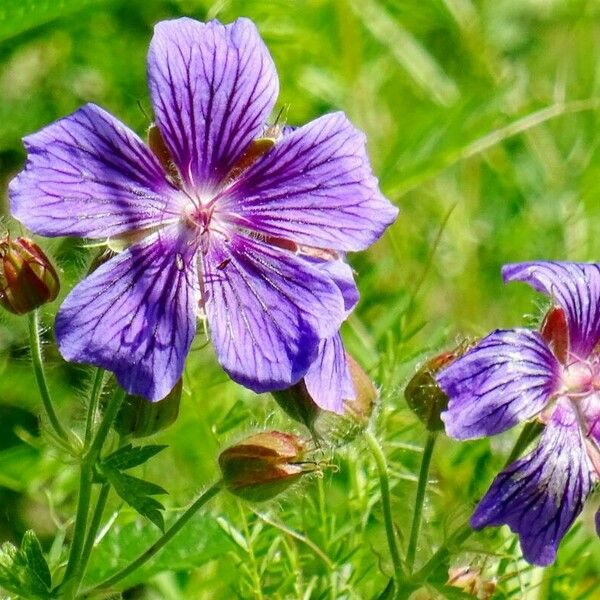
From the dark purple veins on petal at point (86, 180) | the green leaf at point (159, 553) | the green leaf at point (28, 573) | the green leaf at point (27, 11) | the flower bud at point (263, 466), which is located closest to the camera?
the dark purple veins on petal at point (86, 180)

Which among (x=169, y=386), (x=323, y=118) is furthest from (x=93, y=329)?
(x=323, y=118)

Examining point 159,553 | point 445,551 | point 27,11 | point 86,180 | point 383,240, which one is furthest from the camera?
point 383,240

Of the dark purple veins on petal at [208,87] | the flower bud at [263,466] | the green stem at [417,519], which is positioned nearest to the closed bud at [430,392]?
the green stem at [417,519]

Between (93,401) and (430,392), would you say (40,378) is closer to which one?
(93,401)

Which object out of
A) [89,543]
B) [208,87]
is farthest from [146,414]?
[208,87]

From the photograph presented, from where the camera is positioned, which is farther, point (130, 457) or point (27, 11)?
point (27, 11)

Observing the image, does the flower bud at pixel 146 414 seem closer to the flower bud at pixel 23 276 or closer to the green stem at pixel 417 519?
the flower bud at pixel 23 276
